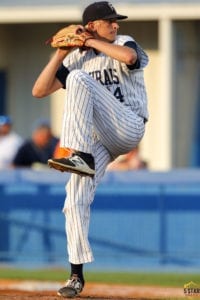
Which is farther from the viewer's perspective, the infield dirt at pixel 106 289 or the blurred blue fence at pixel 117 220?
the blurred blue fence at pixel 117 220

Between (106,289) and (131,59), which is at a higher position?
(131,59)

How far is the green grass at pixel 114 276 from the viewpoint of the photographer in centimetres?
1208

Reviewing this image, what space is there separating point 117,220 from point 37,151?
→ 6.48ft

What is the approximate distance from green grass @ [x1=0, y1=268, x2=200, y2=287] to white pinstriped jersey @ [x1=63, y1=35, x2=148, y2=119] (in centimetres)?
411

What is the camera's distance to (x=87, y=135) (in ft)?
24.5

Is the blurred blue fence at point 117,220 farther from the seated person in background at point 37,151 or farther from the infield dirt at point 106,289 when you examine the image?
the infield dirt at point 106,289

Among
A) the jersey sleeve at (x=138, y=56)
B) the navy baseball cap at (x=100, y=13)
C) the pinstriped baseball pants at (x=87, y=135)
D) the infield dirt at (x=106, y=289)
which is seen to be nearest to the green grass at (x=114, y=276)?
the infield dirt at (x=106, y=289)

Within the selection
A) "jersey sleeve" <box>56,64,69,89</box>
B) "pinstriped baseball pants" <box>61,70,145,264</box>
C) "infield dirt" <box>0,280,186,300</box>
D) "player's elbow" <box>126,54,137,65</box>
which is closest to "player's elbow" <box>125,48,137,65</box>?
"player's elbow" <box>126,54,137,65</box>

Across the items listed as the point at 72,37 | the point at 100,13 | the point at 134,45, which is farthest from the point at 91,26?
the point at 134,45

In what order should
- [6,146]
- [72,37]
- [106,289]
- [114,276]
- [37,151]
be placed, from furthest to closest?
[37,151] < [6,146] < [114,276] < [106,289] < [72,37]

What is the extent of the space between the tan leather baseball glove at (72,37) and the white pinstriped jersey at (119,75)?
219mm

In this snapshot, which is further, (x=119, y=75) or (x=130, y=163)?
(x=130, y=163)

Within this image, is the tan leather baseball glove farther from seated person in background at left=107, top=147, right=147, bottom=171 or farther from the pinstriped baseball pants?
seated person in background at left=107, top=147, right=147, bottom=171

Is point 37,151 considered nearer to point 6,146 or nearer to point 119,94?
point 6,146
